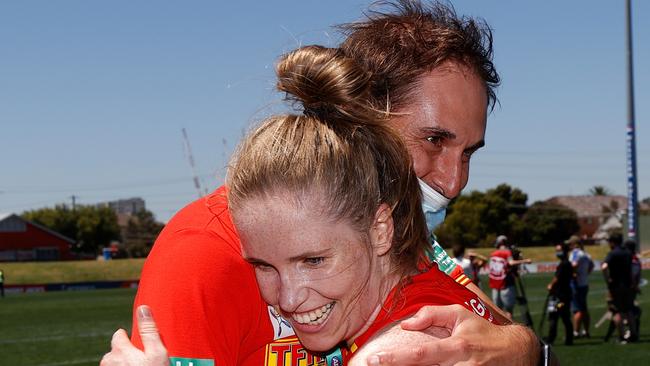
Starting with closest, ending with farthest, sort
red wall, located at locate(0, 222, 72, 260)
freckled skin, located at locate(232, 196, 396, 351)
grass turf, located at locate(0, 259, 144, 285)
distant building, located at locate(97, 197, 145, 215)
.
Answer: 1. freckled skin, located at locate(232, 196, 396, 351)
2. grass turf, located at locate(0, 259, 144, 285)
3. red wall, located at locate(0, 222, 72, 260)
4. distant building, located at locate(97, 197, 145, 215)

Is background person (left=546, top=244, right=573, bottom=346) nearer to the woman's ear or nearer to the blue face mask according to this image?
the blue face mask

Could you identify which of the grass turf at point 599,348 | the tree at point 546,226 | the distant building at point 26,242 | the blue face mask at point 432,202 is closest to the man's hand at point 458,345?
the blue face mask at point 432,202

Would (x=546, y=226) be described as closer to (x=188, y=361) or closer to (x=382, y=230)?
(x=382, y=230)

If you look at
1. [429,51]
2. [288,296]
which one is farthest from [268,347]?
[429,51]

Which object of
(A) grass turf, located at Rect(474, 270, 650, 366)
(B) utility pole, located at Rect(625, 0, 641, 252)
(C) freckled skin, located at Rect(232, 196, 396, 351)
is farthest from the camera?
(B) utility pole, located at Rect(625, 0, 641, 252)

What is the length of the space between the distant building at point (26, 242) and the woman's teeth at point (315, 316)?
92.6m

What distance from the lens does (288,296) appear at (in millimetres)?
1982

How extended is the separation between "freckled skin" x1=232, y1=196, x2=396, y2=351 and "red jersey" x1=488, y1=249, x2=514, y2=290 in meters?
16.4

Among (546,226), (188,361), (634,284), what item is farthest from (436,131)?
(546,226)

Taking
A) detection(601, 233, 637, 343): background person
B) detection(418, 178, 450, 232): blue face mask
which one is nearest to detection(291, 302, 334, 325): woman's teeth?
detection(418, 178, 450, 232): blue face mask

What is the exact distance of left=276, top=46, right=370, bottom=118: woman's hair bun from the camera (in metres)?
2.12

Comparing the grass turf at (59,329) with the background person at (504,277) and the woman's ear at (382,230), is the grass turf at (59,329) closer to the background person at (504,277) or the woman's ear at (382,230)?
the background person at (504,277)

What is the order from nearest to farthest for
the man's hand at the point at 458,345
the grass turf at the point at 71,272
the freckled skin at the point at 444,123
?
the man's hand at the point at 458,345 → the freckled skin at the point at 444,123 → the grass turf at the point at 71,272

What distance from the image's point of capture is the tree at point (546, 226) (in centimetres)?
8881
